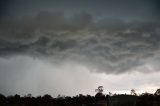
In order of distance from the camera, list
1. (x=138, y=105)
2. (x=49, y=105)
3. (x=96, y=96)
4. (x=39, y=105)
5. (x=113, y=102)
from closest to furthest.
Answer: (x=113, y=102)
(x=138, y=105)
(x=49, y=105)
(x=39, y=105)
(x=96, y=96)

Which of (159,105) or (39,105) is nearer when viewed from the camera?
(159,105)

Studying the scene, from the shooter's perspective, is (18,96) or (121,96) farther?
(18,96)

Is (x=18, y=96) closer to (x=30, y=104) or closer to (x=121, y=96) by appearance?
(x=30, y=104)

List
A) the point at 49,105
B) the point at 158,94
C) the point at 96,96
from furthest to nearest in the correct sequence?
1. the point at 96,96
2. the point at 158,94
3. the point at 49,105

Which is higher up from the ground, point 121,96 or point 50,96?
point 50,96

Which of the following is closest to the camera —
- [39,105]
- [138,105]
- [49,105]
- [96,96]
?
[138,105]

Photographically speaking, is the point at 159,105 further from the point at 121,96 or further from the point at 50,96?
the point at 50,96

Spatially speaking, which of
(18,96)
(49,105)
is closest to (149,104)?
(49,105)

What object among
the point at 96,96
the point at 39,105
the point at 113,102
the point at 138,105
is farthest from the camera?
the point at 96,96

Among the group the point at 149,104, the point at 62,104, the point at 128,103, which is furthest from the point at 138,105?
the point at 62,104

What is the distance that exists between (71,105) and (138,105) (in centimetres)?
5363

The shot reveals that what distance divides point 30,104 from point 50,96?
101 ft

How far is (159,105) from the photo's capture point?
82250mm

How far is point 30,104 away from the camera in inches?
5221
